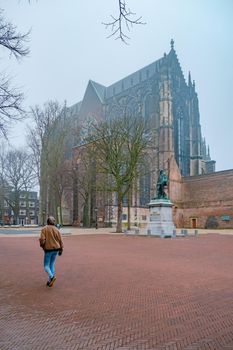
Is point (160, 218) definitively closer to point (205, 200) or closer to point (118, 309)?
point (118, 309)

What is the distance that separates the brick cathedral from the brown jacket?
41.2 meters

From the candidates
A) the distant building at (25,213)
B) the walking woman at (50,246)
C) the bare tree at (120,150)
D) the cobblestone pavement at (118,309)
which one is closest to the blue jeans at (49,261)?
the walking woman at (50,246)

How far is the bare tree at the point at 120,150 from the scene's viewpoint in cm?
3316

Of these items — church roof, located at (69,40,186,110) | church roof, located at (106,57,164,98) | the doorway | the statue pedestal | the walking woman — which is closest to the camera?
the walking woman

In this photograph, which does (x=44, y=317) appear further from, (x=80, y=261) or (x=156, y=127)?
(x=156, y=127)

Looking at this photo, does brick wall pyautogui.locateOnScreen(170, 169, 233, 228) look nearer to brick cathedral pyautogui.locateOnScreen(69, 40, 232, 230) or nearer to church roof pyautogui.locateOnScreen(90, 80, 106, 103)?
brick cathedral pyautogui.locateOnScreen(69, 40, 232, 230)

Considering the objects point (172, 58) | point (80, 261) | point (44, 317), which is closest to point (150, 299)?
point (44, 317)

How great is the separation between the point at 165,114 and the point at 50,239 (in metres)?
49.5

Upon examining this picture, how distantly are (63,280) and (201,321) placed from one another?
4.21 m

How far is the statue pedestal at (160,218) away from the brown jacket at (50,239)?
64.0 feet

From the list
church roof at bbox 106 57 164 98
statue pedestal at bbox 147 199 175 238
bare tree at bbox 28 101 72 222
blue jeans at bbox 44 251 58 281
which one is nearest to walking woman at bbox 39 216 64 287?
blue jeans at bbox 44 251 58 281

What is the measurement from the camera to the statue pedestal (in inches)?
1057

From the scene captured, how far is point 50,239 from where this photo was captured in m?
7.62

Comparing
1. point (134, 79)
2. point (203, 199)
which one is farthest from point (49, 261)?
point (134, 79)
